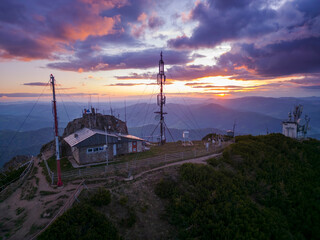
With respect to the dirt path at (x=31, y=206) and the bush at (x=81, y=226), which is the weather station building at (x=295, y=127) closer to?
the dirt path at (x=31, y=206)

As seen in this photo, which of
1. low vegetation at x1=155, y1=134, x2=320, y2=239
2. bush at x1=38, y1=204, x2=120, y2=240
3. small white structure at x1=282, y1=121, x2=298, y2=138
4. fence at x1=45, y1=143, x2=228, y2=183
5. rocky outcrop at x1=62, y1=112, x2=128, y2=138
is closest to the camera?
bush at x1=38, y1=204, x2=120, y2=240

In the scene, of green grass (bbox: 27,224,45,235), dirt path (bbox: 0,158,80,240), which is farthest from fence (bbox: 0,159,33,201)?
green grass (bbox: 27,224,45,235)

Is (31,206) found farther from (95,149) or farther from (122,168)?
(95,149)

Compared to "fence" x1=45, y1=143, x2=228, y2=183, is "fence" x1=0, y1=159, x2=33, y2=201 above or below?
below

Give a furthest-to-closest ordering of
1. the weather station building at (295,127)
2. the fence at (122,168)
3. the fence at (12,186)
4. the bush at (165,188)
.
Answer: the weather station building at (295,127) → the fence at (122,168) → the fence at (12,186) → the bush at (165,188)

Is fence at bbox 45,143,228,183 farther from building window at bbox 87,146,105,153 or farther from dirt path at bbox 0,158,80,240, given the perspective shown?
building window at bbox 87,146,105,153

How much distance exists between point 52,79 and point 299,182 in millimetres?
31162

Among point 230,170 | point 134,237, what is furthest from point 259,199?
point 134,237

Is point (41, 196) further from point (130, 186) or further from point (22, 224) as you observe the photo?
point (130, 186)

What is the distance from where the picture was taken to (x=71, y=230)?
11.8m

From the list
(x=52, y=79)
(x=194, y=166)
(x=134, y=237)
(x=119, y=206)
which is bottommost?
(x=134, y=237)

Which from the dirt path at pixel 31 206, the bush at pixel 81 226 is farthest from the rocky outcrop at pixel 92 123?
the bush at pixel 81 226

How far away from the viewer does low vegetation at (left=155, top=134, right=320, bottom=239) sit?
14.0m

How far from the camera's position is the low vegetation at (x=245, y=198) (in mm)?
13992
